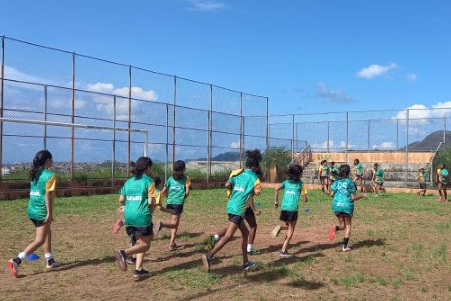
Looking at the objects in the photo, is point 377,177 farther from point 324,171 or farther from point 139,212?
point 139,212

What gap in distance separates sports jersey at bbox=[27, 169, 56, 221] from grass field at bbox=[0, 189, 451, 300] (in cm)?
87

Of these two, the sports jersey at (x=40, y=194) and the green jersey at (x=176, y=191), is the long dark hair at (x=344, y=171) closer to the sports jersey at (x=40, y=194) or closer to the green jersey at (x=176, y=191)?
the green jersey at (x=176, y=191)

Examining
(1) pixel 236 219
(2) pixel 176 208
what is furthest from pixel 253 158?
(2) pixel 176 208

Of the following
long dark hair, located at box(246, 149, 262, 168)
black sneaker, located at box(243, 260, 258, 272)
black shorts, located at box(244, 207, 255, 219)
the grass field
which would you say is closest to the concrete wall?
the grass field

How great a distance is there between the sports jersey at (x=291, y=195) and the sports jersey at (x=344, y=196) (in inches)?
35.8

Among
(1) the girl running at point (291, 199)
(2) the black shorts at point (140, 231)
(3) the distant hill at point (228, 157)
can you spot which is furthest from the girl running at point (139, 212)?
(3) the distant hill at point (228, 157)

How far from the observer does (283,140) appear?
33.7 meters

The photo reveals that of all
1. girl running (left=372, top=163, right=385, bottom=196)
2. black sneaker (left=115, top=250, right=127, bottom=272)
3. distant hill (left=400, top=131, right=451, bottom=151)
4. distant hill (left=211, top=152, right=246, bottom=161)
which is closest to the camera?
black sneaker (left=115, top=250, right=127, bottom=272)

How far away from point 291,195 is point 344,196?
1254mm

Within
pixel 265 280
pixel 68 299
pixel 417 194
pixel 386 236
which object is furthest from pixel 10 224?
pixel 417 194

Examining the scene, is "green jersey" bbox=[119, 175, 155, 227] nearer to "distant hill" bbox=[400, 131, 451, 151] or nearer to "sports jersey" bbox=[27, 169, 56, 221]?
"sports jersey" bbox=[27, 169, 56, 221]

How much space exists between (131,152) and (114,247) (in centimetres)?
1465

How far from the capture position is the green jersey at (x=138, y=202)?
274 inches

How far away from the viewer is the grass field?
6.44 meters
